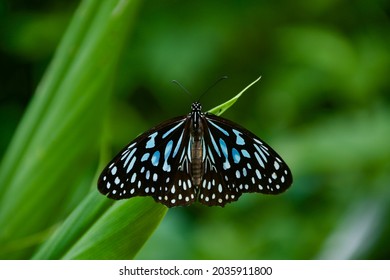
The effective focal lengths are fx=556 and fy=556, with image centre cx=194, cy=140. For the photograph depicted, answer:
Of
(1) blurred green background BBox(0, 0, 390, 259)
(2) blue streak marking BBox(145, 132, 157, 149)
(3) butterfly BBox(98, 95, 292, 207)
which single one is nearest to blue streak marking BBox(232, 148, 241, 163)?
(3) butterfly BBox(98, 95, 292, 207)

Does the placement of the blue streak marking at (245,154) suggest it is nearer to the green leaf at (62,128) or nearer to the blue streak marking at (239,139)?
the blue streak marking at (239,139)

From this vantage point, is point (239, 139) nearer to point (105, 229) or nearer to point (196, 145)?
point (196, 145)

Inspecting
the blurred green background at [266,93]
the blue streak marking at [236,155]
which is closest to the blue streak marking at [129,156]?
the blue streak marking at [236,155]

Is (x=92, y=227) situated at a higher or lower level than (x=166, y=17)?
lower

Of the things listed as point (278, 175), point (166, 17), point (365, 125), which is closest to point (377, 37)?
point (365, 125)

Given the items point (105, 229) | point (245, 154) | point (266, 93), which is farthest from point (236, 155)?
point (266, 93)

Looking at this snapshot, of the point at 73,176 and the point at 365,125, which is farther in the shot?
the point at 365,125

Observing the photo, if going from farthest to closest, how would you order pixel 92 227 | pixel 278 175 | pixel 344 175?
pixel 344 175 < pixel 278 175 < pixel 92 227

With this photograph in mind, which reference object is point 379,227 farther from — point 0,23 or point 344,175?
point 0,23
